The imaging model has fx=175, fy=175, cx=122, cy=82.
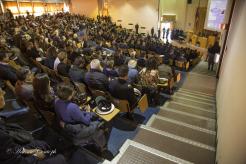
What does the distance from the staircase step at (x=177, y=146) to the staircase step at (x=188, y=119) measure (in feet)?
2.60

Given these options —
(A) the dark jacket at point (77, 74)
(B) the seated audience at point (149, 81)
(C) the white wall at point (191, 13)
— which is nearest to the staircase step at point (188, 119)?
(B) the seated audience at point (149, 81)

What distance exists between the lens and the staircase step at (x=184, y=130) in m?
3.23

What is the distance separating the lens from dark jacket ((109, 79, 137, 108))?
3297 mm

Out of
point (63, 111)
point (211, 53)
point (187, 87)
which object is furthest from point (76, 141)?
point (211, 53)

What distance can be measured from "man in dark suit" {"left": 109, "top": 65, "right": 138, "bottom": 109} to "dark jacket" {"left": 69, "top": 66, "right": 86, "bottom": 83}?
0.78m

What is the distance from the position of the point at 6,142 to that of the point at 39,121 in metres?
1.90

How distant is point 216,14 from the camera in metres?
8.60

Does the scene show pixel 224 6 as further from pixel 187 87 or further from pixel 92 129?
pixel 92 129

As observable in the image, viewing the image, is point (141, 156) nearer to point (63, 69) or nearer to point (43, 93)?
point (43, 93)

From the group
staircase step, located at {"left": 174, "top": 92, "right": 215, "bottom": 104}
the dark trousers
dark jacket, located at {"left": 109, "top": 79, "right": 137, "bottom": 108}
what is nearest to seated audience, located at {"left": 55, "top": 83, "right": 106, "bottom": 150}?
dark jacket, located at {"left": 109, "top": 79, "right": 137, "bottom": 108}

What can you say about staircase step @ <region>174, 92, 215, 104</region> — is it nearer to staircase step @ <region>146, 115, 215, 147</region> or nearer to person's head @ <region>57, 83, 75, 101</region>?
Answer: staircase step @ <region>146, 115, 215, 147</region>

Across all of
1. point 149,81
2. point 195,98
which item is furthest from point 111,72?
point 195,98

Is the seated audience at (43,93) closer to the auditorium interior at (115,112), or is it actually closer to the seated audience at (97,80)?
the auditorium interior at (115,112)

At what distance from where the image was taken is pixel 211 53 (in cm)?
849
